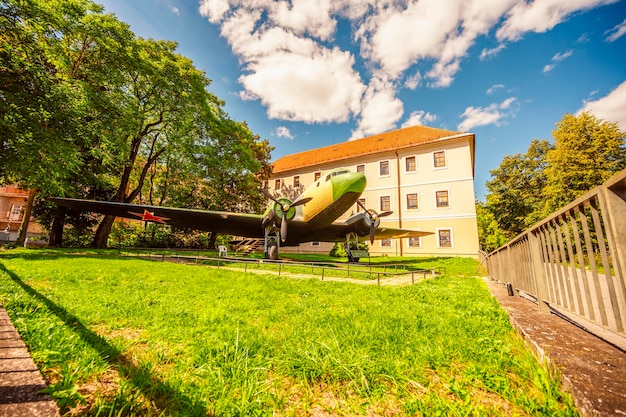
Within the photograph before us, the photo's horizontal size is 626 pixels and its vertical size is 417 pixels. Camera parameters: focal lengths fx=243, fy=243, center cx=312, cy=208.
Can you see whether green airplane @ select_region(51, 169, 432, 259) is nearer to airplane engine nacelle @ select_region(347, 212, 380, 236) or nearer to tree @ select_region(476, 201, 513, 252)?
airplane engine nacelle @ select_region(347, 212, 380, 236)

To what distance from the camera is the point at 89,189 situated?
877 inches

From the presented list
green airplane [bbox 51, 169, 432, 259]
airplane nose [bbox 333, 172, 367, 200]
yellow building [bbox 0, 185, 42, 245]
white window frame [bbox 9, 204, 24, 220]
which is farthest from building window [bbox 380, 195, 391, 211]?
white window frame [bbox 9, 204, 24, 220]

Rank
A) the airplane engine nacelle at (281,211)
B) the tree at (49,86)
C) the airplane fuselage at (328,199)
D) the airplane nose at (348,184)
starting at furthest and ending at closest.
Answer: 1. the airplane engine nacelle at (281,211)
2. the airplane fuselage at (328,199)
3. the airplane nose at (348,184)
4. the tree at (49,86)

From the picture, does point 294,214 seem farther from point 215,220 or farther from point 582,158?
point 582,158

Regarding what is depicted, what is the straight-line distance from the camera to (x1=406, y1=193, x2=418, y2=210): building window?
85.1 feet

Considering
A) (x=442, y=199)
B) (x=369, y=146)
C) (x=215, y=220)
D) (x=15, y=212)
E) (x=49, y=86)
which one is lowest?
(x=215, y=220)

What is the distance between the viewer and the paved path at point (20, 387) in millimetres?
1272

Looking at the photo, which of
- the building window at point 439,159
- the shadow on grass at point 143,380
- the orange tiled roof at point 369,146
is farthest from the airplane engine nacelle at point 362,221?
the orange tiled roof at point 369,146

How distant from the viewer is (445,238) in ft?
77.2

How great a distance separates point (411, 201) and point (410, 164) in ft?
13.5

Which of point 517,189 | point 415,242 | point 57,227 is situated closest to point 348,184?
point 415,242

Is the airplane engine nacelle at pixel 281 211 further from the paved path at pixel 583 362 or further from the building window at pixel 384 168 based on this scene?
the building window at pixel 384 168

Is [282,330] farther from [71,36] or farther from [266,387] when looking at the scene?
[71,36]

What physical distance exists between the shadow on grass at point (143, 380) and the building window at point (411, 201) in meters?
26.6
